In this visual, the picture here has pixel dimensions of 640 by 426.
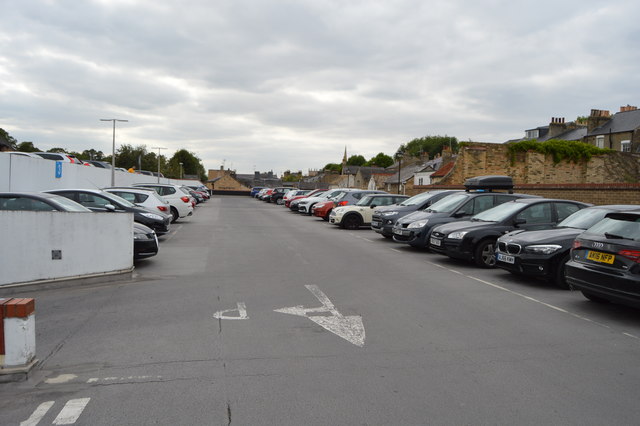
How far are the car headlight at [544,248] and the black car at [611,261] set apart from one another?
4.42 ft

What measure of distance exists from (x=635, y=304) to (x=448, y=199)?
8.62 m

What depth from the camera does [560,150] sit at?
101ft

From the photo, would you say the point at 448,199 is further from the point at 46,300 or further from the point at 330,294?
the point at 46,300

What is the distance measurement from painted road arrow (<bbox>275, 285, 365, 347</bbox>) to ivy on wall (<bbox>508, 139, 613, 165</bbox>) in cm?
2678

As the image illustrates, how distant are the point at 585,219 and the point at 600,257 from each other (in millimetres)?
2879

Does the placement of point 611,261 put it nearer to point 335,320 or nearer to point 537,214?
point 335,320

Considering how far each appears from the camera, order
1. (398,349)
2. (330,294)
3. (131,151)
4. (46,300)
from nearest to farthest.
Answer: (398,349)
(46,300)
(330,294)
(131,151)

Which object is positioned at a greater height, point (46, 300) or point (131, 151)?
point (131, 151)

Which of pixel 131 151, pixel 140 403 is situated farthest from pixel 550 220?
pixel 131 151

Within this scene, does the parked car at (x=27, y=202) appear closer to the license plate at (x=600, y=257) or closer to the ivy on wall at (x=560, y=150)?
the license plate at (x=600, y=257)

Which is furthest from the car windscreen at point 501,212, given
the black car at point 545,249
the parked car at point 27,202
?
the parked car at point 27,202

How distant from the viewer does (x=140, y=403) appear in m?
3.91

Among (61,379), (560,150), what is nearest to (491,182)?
(61,379)

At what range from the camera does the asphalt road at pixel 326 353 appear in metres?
3.83
